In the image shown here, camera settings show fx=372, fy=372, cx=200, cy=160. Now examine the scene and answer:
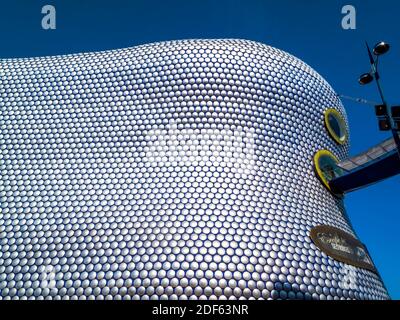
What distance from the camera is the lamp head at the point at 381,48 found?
255 inches

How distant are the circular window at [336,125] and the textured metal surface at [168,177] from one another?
52 centimetres

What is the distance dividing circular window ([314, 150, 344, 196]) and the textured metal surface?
0.38 meters

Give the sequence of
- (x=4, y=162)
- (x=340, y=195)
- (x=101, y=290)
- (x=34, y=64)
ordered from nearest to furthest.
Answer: (x=101, y=290)
(x=4, y=162)
(x=340, y=195)
(x=34, y=64)

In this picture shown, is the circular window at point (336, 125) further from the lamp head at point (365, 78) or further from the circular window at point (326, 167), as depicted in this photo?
the lamp head at point (365, 78)

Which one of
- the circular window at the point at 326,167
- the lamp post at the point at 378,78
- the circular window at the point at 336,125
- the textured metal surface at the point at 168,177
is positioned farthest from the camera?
the circular window at the point at 336,125

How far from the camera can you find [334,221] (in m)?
14.9

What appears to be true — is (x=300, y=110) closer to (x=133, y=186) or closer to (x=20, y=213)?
(x=133, y=186)

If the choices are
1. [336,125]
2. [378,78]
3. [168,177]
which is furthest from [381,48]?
[336,125]

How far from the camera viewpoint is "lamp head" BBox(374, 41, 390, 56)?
6.49 meters

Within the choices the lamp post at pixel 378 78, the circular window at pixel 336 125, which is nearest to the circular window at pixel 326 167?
the circular window at pixel 336 125

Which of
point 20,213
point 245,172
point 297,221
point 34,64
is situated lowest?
point 297,221

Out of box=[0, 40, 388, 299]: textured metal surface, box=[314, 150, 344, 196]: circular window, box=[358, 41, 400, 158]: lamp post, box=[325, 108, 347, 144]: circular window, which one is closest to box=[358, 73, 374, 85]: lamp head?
box=[358, 41, 400, 158]: lamp post
